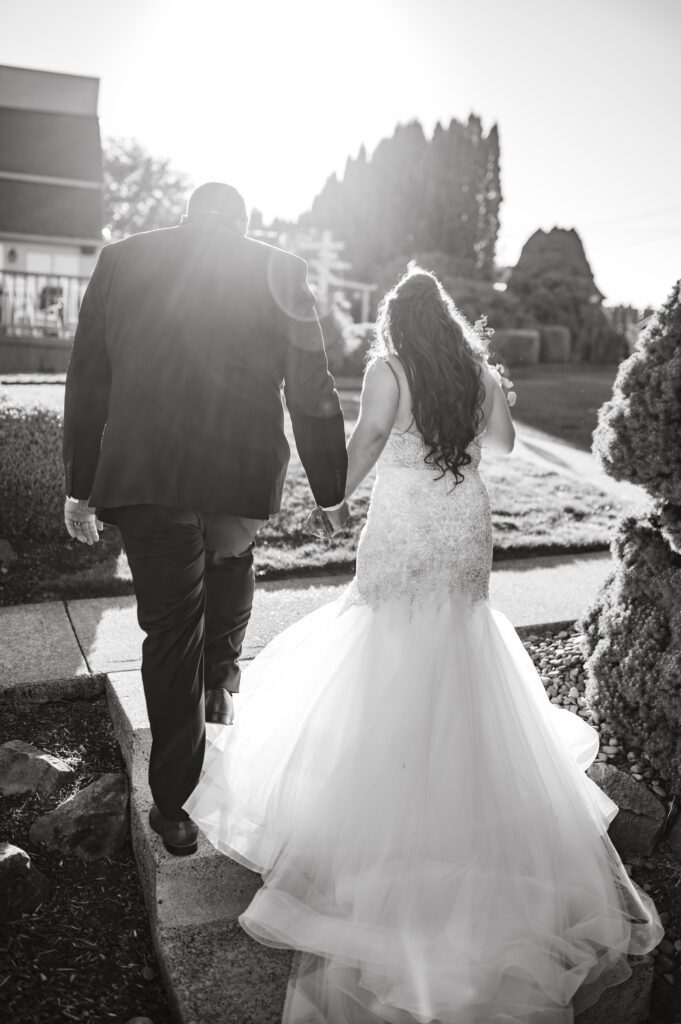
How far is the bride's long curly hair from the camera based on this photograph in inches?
119

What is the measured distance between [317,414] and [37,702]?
75.5 inches

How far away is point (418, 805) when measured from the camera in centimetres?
267

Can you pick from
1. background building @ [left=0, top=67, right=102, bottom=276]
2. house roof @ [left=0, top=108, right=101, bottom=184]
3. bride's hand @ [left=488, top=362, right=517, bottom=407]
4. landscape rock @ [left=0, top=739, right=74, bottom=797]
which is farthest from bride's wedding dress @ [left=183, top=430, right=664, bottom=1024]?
house roof @ [left=0, top=108, right=101, bottom=184]

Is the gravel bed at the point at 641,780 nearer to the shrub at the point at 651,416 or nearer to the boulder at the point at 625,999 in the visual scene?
the boulder at the point at 625,999

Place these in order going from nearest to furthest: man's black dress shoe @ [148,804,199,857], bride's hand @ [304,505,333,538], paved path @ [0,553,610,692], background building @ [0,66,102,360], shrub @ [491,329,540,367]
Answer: man's black dress shoe @ [148,804,199,857]
bride's hand @ [304,505,333,538]
paved path @ [0,553,610,692]
shrub @ [491,329,540,367]
background building @ [0,66,102,360]

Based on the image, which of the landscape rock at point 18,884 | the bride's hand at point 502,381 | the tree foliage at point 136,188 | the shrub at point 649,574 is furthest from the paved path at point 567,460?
the tree foliage at point 136,188

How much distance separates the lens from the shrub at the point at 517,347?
1964 centimetres

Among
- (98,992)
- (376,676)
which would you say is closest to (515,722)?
(376,676)

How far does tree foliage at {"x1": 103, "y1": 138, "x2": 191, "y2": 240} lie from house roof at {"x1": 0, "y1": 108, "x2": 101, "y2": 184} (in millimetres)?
19954

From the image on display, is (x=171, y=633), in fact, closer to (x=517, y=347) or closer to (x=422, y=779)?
(x=422, y=779)

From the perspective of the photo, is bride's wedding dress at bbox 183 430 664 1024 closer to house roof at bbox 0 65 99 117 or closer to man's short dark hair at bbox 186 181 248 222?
man's short dark hair at bbox 186 181 248 222

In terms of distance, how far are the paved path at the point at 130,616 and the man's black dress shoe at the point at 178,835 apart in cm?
126

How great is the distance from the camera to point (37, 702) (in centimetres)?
379

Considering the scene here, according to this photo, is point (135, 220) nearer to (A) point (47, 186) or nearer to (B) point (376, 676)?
(A) point (47, 186)
